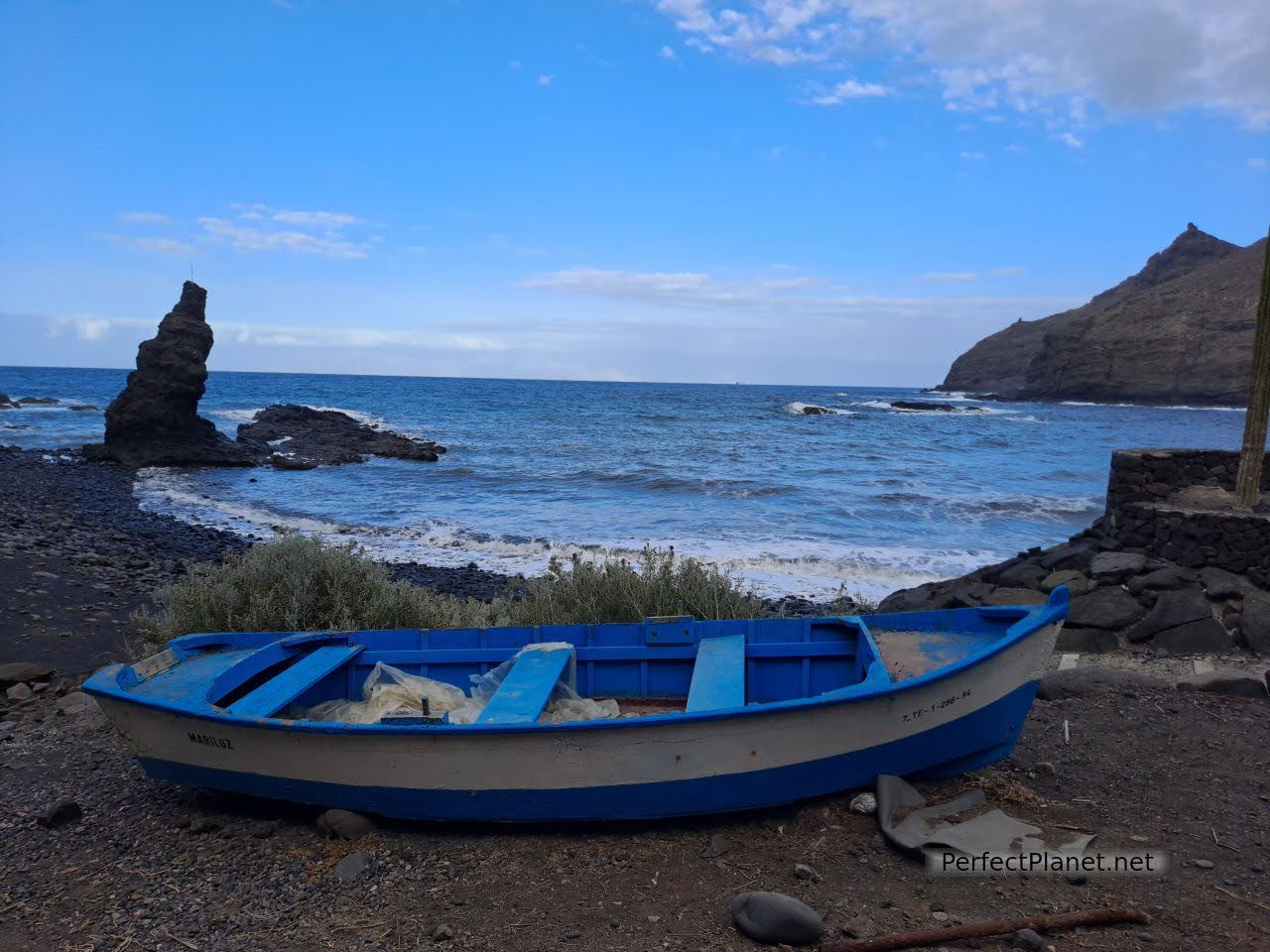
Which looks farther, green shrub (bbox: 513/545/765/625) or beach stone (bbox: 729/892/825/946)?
green shrub (bbox: 513/545/765/625)

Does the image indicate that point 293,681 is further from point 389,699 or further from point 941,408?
point 941,408

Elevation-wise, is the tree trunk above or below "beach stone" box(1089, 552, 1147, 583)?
above

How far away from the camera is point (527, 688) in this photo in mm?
4980

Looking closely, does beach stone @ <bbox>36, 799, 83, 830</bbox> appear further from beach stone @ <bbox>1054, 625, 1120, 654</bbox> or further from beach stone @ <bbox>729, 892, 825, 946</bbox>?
beach stone @ <bbox>1054, 625, 1120, 654</bbox>

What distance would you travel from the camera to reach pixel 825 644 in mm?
5543

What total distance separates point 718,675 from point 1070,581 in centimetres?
666

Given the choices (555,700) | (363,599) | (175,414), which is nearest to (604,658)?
(555,700)

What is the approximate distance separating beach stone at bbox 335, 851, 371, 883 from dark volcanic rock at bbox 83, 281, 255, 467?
25.8 meters

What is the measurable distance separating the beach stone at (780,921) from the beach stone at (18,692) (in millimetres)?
6368

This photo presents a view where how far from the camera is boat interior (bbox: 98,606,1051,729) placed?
5168 millimetres

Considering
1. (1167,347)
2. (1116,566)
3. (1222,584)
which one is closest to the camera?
(1222,584)

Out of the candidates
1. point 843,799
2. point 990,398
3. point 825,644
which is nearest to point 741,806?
point 843,799

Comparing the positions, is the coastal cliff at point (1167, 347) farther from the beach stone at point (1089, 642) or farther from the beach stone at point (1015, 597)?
the beach stone at point (1089, 642)

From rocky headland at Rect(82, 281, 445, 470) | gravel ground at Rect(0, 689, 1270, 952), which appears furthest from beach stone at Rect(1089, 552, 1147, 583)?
rocky headland at Rect(82, 281, 445, 470)
